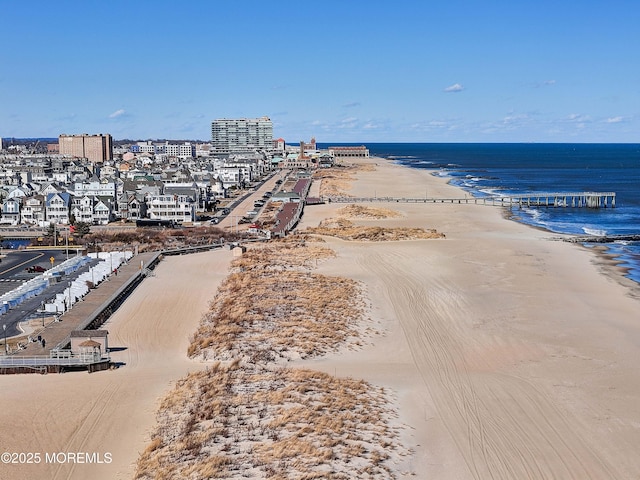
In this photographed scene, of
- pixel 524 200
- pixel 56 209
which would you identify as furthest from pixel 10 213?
pixel 524 200

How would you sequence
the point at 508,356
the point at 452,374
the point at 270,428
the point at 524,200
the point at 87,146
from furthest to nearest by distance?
the point at 87,146 → the point at 524,200 → the point at 508,356 → the point at 452,374 → the point at 270,428

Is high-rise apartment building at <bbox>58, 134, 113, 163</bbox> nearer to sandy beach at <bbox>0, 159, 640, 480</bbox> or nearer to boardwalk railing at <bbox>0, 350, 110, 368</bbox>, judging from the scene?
sandy beach at <bbox>0, 159, 640, 480</bbox>

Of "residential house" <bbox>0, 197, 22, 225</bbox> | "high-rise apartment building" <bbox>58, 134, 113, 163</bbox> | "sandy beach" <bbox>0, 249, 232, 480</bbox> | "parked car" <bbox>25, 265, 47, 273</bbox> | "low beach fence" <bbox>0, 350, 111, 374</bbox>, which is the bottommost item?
"sandy beach" <bbox>0, 249, 232, 480</bbox>

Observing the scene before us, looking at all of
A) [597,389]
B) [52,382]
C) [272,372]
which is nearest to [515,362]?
[597,389]

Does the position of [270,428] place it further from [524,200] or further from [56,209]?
[524,200]

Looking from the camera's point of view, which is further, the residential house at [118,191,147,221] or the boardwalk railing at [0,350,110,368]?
the residential house at [118,191,147,221]

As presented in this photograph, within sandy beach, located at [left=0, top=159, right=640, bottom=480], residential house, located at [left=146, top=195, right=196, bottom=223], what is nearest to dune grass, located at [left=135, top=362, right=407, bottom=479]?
sandy beach, located at [left=0, top=159, right=640, bottom=480]

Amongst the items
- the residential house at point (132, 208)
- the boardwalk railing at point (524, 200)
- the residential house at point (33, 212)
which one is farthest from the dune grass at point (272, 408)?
the boardwalk railing at point (524, 200)
